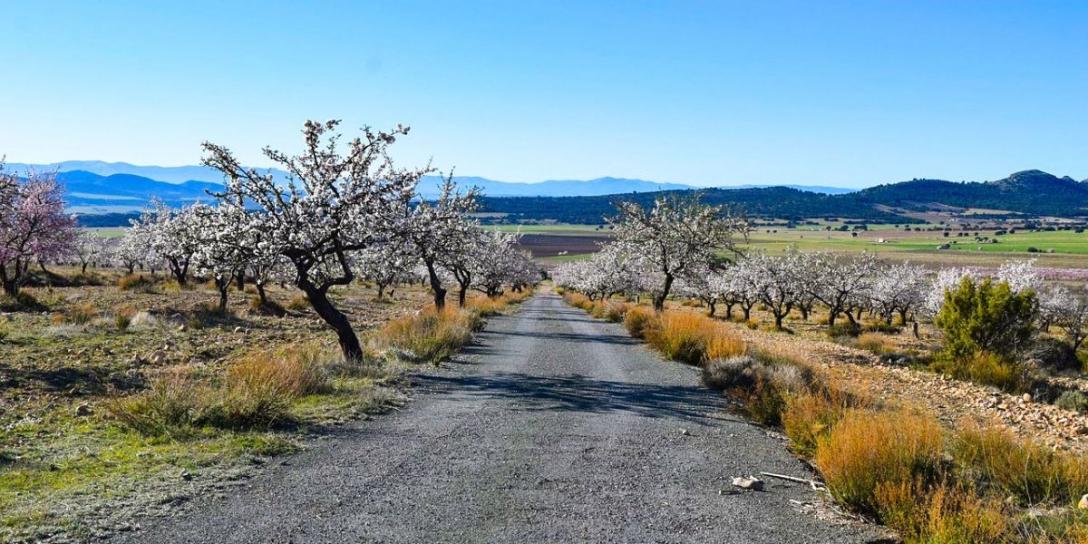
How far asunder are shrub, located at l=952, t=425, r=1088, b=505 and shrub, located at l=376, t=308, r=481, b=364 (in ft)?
39.5

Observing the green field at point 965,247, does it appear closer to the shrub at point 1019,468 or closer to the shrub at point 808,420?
the shrub at point 808,420

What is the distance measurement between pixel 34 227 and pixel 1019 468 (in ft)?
128

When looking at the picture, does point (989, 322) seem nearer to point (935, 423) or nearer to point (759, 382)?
point (759, 382)

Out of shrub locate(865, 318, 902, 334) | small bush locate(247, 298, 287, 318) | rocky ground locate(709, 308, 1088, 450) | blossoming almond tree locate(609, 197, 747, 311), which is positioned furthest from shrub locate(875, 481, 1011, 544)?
shrub locate(865, 318, 902, 334)

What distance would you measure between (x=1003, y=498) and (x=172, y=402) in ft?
33.2

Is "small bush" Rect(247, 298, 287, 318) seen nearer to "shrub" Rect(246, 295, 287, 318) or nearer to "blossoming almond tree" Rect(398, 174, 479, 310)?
"shrub" Rect(246, 295, 287, 318)

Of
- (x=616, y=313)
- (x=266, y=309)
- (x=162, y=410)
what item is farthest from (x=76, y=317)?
(x=616, y=313)

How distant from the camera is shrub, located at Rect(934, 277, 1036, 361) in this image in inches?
945

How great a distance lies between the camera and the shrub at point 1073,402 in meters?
16.9

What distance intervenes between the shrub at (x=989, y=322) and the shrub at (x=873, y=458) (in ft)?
60.4

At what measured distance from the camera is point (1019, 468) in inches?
311

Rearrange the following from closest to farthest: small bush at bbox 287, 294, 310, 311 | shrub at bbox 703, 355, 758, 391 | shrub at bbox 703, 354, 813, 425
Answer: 1. shrub at bbox 703, 354, 813, 425
2. shrub at bbox 703, 355, 758, 391
3. small bush at bbox 287, 294, 310, 311

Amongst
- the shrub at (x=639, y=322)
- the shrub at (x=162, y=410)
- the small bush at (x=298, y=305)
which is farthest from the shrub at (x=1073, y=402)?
the small bush at (x=298, y=305)

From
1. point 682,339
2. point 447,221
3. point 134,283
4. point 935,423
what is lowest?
point 134,283
